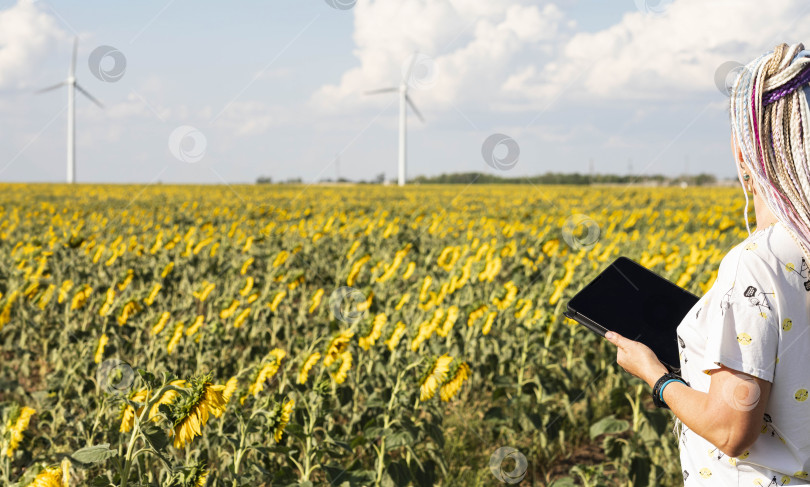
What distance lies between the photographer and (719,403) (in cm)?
130

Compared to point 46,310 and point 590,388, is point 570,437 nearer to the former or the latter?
point 590,388

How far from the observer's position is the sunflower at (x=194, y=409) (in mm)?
1838

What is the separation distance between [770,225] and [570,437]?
9.83ft

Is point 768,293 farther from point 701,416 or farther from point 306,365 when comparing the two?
point 306,365

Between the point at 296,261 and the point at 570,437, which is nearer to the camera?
the point at 570,437

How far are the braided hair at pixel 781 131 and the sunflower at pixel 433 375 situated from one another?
5.18 ft

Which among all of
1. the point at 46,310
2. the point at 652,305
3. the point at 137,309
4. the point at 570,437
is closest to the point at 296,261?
the point at 46,310

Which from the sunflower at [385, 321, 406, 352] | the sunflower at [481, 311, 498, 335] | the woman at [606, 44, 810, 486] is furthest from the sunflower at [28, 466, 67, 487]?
the sunflower at [481, 311, 498, 335]

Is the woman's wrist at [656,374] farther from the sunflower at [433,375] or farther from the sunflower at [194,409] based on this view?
the sunflower at [433,375]

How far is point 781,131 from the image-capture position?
4.16 feet

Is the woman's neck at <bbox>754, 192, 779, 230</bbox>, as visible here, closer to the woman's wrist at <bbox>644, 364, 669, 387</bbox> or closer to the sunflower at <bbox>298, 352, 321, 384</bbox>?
the woman's wrist at <bbox>644, 364, 669, 387</bbox>

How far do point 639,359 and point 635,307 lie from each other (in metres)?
0.20
